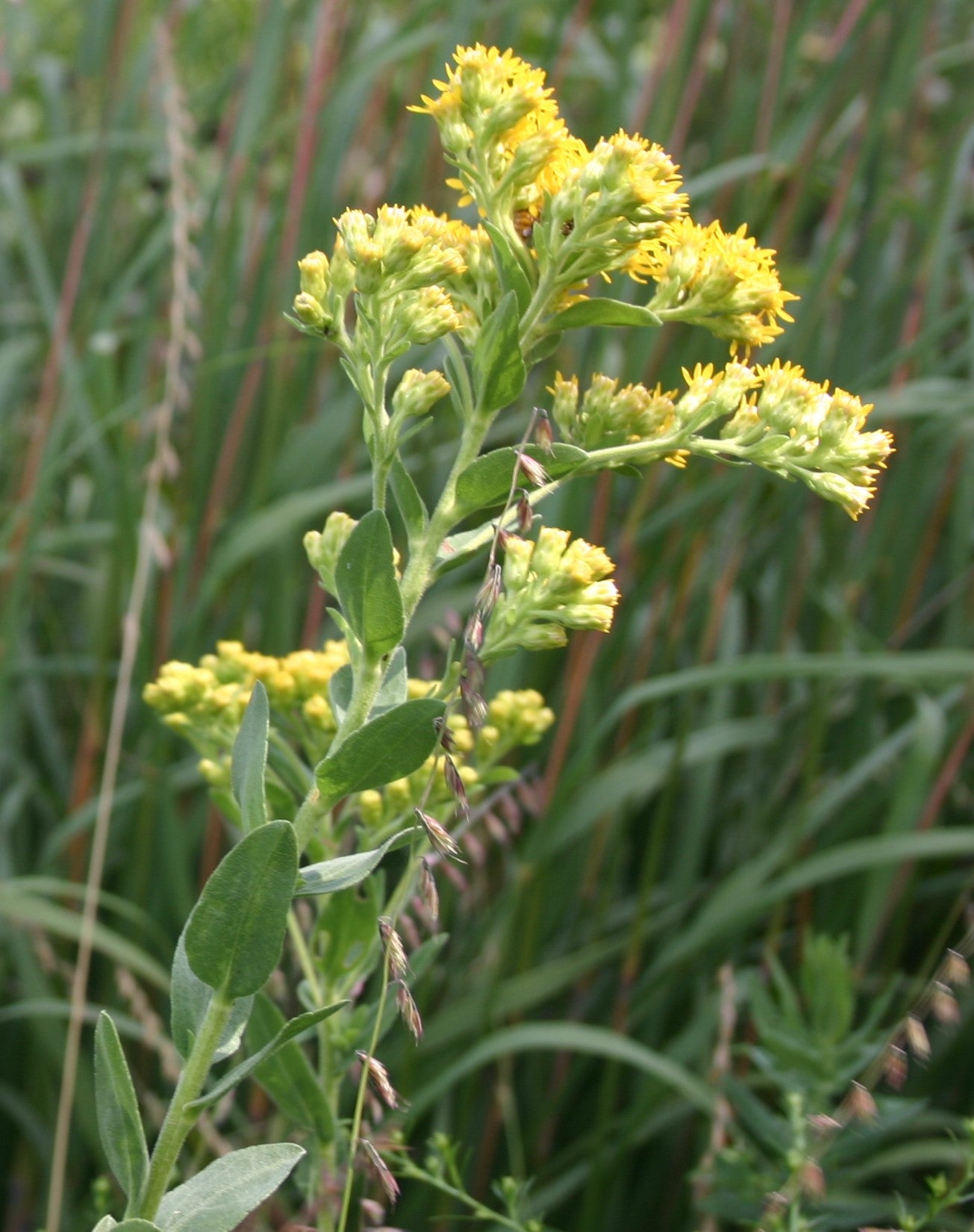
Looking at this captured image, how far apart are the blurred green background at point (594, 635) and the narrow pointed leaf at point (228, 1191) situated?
27.7 inches

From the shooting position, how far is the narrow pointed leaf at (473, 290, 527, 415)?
0.73 meters

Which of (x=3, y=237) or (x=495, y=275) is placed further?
(x=3, y=237)

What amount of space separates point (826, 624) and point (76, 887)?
1072 mm

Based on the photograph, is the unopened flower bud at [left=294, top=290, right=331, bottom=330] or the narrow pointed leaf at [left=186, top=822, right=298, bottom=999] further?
the unopened flower bud at [left=294, top=290, right=331, bottom=330]

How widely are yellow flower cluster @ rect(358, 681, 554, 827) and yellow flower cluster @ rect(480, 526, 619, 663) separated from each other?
0.16 m

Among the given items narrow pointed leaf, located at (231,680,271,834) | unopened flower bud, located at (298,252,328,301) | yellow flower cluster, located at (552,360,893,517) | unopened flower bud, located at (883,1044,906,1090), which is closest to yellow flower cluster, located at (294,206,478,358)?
unopened flower bud, located at (298,252,328,301)

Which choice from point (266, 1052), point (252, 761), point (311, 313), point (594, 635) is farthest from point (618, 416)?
point (594, 635)

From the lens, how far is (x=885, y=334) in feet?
7.05

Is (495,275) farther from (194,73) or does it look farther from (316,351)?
(194,73)

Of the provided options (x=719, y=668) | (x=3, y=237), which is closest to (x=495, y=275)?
(x=719, y=668)

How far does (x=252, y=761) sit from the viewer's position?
0.73 meters

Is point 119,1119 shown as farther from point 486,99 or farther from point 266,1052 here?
point 486,99

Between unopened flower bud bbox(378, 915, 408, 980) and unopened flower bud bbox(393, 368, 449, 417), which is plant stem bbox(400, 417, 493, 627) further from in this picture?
unopened flower bud bbox(378, 915, 408, 980)

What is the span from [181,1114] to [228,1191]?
47 mm
